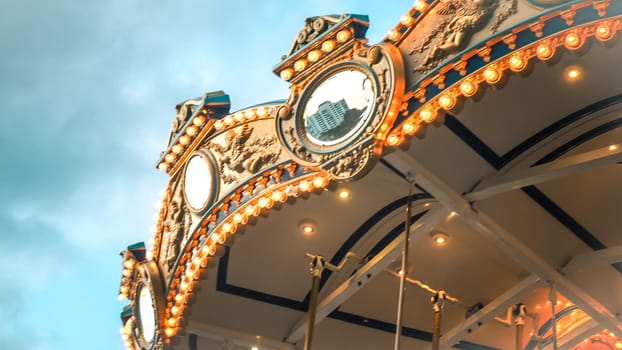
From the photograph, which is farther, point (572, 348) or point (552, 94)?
point (572, 348)

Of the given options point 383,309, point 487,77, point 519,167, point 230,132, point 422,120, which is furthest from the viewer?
point 383,309

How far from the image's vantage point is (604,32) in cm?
558

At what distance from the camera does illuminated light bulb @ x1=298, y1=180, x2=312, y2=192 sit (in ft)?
24.8

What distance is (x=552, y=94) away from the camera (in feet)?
22.7

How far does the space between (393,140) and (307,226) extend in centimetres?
213

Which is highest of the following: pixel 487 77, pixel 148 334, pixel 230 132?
pixel 230 132

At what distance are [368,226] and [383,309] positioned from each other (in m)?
1.46

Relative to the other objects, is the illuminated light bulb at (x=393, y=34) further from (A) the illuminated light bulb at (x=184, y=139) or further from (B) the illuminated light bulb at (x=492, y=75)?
(A) the illuminated light bulb at (x=184, y=139)

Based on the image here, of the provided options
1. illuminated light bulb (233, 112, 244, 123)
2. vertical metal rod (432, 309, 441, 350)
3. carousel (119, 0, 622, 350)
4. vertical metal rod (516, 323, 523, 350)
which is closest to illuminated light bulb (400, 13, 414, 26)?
carousel (119, 0, 622, 350)

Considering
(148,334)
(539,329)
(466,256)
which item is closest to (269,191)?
(466,256)

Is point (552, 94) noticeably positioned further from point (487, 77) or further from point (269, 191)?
point (269, 191)

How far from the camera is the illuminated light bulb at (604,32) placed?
5562 millimetres

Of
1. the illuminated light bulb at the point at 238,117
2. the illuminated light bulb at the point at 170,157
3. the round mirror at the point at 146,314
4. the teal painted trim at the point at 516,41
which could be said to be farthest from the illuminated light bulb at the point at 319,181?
the round mirror at the point at 146,314

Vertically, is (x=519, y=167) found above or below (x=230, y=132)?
below
